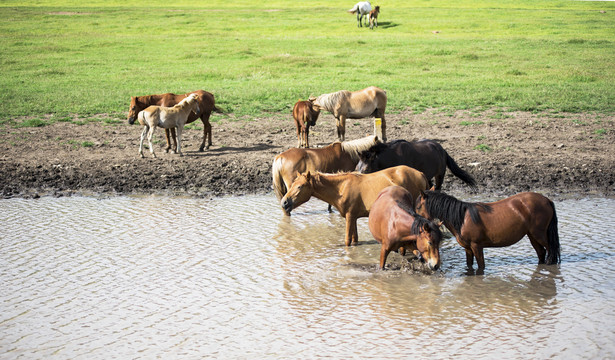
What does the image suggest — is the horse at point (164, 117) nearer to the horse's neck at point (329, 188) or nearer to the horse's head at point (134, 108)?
the horse's head at point (134, 108)

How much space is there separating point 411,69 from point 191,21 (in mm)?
24463

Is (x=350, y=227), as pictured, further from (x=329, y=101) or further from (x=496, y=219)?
(x=329, y=101)

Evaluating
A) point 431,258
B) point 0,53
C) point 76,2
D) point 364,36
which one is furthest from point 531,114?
point 76,2

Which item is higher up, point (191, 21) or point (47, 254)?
point (191, 21)

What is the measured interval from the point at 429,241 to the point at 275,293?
192 cm

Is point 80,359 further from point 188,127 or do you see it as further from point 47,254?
point 188,127

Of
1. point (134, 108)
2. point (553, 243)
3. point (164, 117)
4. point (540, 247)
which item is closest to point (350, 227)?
point (540, 247)

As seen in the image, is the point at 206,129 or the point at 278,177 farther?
the point at 206,129

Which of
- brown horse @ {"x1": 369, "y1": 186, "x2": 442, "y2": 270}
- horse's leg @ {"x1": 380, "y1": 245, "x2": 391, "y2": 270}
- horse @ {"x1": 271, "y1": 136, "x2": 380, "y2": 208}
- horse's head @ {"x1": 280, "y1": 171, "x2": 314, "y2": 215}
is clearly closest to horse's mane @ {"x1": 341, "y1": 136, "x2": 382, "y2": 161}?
horse @ {"x1": 271, "y1": 136, "x2": 380, "y2": 208}

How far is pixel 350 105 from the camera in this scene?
49.9 ft

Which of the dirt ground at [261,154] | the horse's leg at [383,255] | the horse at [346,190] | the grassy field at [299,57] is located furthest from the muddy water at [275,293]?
the grassy field at [299,57]

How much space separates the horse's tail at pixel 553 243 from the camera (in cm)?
787

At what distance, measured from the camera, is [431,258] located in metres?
7.26

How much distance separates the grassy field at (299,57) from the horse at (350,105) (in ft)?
Result: 8.97
